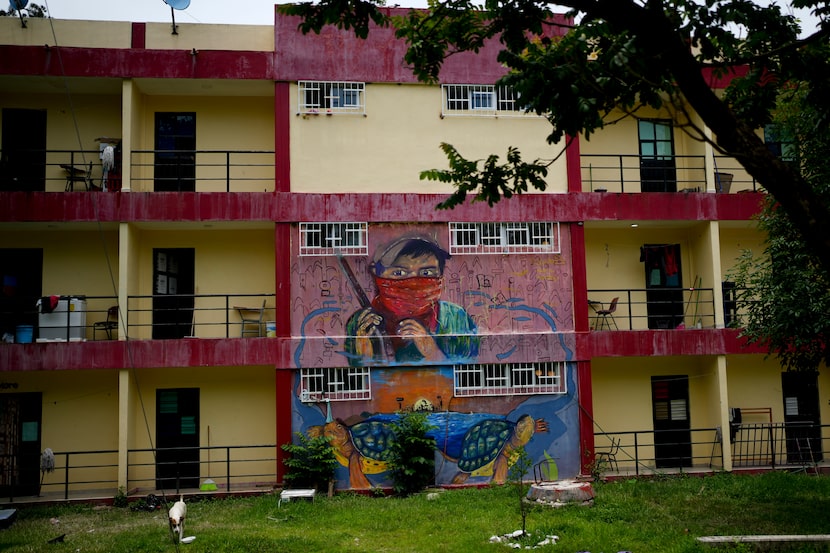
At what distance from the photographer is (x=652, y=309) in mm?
16328

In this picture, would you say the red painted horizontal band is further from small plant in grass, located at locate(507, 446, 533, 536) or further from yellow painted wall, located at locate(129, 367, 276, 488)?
small plant in grass, located at locate(507, 446, 533, 536)

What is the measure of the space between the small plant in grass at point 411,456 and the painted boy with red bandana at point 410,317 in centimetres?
130

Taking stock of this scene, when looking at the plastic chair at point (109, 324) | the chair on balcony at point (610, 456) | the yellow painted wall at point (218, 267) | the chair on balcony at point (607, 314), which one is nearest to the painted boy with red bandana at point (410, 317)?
the yellow painted wall at point (218, 267)

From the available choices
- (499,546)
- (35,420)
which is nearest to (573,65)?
(499,546)

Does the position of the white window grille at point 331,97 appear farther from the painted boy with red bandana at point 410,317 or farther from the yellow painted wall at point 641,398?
the yellow painted wall at point 641,398

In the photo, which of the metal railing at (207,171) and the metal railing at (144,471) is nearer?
the metal railing at (144,471)

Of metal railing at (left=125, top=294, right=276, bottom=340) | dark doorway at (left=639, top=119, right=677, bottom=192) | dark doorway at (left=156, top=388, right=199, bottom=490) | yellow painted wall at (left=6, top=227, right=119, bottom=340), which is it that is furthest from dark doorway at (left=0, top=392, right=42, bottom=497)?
dark doorway at (left=639, top=119, right=677, bottom=192)

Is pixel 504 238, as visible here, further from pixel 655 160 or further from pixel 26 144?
pixel 26 144

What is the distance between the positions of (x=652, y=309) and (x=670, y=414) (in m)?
2.33

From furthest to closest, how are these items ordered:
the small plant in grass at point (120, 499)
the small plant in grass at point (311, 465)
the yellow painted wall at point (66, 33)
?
the yellow painted wall at point (66, 33), the small plant in grass at point (311, 465), the small plant in grass at point (120, 499)

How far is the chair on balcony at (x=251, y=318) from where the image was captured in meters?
15.0

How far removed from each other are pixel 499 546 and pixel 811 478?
24.6ft

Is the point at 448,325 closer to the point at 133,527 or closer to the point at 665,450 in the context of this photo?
the point at 665,450

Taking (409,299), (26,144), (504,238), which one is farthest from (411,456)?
(26,144)
